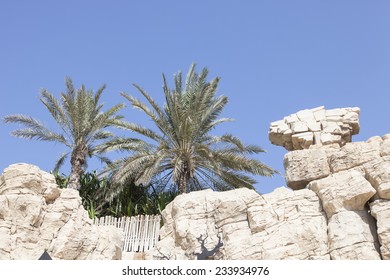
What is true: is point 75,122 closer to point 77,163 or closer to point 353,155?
point 77,163

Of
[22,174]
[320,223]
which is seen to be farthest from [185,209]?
[22,174]

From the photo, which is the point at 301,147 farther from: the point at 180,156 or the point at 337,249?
the point at 180,156

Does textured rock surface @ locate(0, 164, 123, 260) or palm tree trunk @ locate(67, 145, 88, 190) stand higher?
palm tree trunk @ locate(67, 145, 88, 190)

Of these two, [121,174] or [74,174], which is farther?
[74,174]

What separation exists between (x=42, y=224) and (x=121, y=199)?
10.4 metres

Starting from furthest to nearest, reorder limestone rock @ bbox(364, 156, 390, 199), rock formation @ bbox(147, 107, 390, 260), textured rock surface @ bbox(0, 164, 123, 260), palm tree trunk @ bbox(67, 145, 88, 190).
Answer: palm tree trunk @ bbox(67, 145, 88, 190), textured rock surface @ bbox(0, 164, 123, 260), limestone rock @ bbox(364, 156, 390, 199), rock formation @ bbox(147, 107, 390, 260)

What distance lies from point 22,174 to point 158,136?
9979 mm

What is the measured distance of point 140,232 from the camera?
1611cm

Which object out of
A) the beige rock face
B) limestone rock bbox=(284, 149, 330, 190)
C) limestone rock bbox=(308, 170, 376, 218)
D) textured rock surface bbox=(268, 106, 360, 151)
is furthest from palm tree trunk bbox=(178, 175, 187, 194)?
limestone rock bbox=(308, 170, 376, 218)

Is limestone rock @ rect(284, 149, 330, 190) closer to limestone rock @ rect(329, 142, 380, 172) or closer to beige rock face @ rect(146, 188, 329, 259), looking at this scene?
limestone rock @ rect(329, 142, 380, 172)

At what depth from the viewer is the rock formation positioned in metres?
10.8

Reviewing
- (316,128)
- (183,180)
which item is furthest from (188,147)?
(316,128)

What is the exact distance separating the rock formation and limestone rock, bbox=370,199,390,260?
0.02 m

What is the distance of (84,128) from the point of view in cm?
2238
